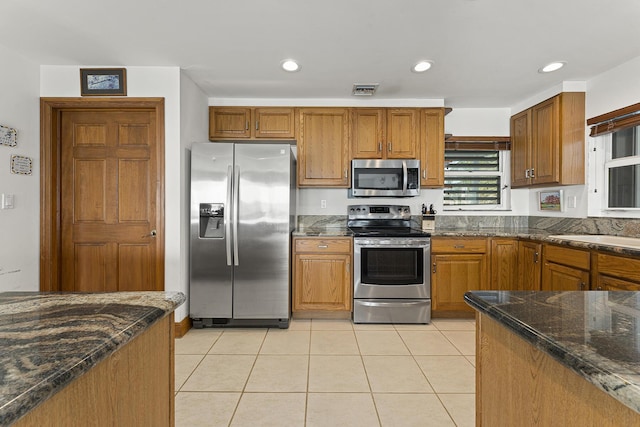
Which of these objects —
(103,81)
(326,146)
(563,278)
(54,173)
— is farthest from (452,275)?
(54,173)

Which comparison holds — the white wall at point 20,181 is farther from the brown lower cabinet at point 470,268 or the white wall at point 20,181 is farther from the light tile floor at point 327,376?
the brown lower cabinet at point 470,268

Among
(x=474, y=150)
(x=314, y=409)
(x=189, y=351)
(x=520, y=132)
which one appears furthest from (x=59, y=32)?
(x=520, y=132)

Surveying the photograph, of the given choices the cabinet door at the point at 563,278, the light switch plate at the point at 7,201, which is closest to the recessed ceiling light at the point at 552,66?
the cabinet door at the point at 563,278

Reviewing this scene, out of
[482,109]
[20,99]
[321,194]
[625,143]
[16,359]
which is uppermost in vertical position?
[482,109]

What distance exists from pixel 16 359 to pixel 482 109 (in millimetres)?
4462

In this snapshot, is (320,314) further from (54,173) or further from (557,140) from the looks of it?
(557,140)

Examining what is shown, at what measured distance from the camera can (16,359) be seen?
0.57 m

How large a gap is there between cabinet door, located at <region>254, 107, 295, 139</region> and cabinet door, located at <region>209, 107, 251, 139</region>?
0.12 meters

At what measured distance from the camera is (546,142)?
3271mm

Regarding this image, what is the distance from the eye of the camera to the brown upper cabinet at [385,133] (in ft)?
11.8

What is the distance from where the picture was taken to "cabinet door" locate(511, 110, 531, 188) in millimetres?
3564

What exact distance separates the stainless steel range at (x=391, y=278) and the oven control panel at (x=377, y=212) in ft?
1.83

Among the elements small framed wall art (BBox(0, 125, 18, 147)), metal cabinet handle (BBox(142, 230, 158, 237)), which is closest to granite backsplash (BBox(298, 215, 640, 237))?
metal cabinet handle (BBox(142, 230, 158, 237))

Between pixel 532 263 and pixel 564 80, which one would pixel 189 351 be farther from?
pixel 564 80
